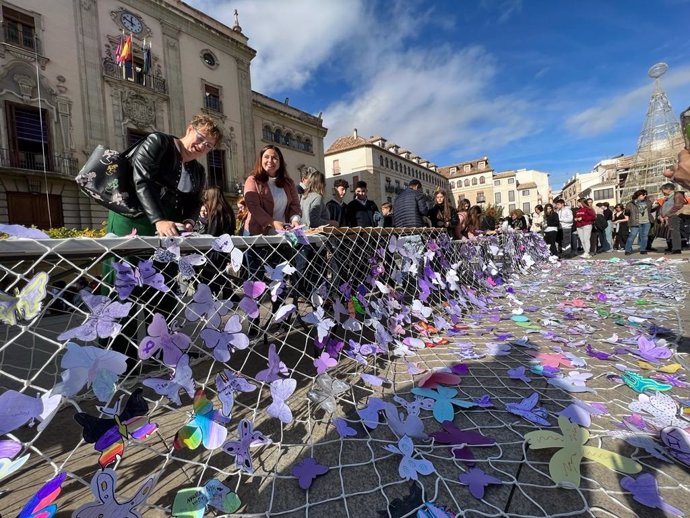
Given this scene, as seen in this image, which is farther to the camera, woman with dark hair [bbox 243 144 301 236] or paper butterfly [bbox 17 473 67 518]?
woman with dark hair [bbox 243 144 301 236]

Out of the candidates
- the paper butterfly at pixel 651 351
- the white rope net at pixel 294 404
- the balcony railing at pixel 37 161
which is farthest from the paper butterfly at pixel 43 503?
the balcony railing at pixel 37 161

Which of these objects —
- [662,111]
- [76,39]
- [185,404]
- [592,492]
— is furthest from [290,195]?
[662,111]

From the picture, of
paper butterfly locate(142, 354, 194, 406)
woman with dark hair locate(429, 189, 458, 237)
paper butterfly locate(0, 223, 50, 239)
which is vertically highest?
woman with dark hair locate(429, 189, 458, 237)

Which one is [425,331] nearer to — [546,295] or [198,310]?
[198,310]

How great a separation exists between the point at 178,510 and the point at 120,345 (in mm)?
1141

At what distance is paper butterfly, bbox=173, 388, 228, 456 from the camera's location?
101 centimetres

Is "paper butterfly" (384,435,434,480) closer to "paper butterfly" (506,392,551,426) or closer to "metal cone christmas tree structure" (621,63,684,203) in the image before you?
"paper butterfly" (506,392,551,426)

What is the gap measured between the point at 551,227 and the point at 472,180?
5594cm

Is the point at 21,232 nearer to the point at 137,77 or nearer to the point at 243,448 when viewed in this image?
the point at 243,448

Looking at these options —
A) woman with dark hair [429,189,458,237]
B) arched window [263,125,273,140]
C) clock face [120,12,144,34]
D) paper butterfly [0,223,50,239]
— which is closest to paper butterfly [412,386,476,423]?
paper butterfly [0,223,50,239]

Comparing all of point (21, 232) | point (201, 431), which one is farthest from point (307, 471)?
point (21, 232)

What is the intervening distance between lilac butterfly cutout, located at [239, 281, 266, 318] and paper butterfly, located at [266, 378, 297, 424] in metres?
0.32

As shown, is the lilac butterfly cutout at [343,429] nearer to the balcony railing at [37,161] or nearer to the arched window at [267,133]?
the balcony railing at [37,161]

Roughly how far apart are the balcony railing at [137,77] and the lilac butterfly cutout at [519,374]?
55.5 feet
